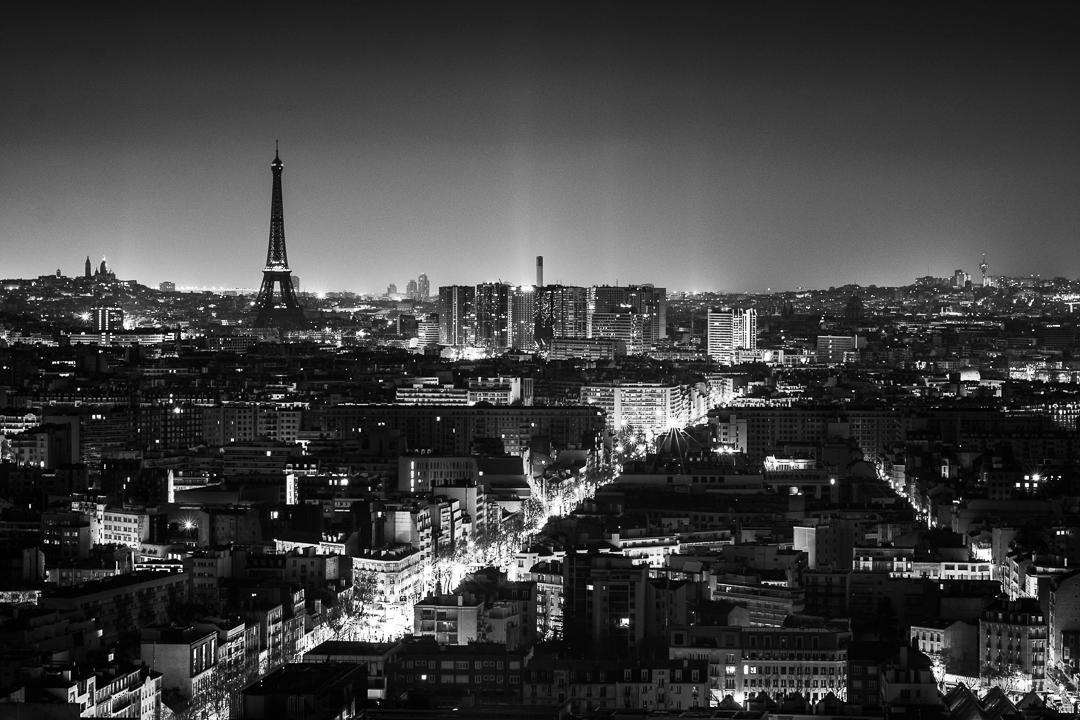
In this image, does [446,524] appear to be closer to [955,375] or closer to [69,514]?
[69,514]

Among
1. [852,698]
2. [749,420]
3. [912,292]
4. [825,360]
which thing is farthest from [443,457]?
[912,292]

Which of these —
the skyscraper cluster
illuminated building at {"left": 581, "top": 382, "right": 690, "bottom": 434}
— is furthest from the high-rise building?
illuminated building at {"left": 581, "top": 382, "right": 690, "bottom": 434}

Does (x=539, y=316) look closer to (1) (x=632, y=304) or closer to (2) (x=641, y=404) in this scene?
(1) (x=632, y=304)

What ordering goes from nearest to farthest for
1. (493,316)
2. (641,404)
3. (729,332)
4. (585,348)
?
(641,404) < (585,348) < (729,332) < (493,316)

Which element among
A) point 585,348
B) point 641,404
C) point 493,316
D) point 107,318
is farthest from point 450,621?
point 107,318

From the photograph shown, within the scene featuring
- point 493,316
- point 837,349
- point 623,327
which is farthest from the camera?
point 623,327

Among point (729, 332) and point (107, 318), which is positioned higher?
point (107, 318)
